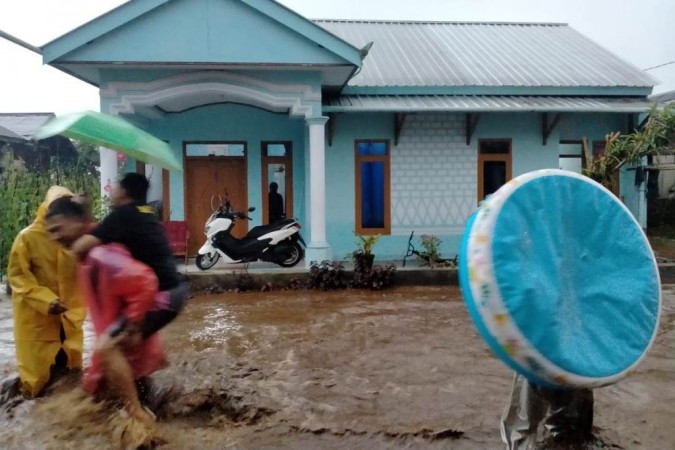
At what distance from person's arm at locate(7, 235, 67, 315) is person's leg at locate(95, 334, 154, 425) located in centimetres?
89

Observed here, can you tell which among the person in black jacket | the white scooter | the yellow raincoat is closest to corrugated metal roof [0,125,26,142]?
the person in black jacket

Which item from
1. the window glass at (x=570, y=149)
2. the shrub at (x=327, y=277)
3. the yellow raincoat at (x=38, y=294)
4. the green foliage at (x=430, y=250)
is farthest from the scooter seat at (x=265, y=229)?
the window glass at (x=570, y=149)

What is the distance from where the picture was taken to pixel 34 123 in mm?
20953

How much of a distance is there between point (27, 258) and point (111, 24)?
20.0 ft

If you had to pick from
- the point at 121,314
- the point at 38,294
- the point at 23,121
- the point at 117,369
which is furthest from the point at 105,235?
the point at 23,121

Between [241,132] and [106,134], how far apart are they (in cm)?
857

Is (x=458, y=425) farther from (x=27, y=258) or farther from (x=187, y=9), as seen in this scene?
(x=187, y=9)

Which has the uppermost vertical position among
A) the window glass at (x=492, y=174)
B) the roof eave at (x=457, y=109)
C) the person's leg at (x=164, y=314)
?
the roof eave at (x=457, y=109)

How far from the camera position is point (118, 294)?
3707 millimetres

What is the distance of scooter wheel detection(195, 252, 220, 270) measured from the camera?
1041 centimetres

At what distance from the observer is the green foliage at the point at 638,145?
10680 millimetres

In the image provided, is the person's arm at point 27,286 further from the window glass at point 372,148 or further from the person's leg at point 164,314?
the window glass at point 372,148

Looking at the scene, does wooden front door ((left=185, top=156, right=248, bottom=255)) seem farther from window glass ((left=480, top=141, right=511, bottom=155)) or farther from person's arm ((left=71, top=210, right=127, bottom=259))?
person's arm ((left=71, top=210, right=127, bottom=259))

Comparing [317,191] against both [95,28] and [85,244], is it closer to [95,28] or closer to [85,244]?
[95,28]
